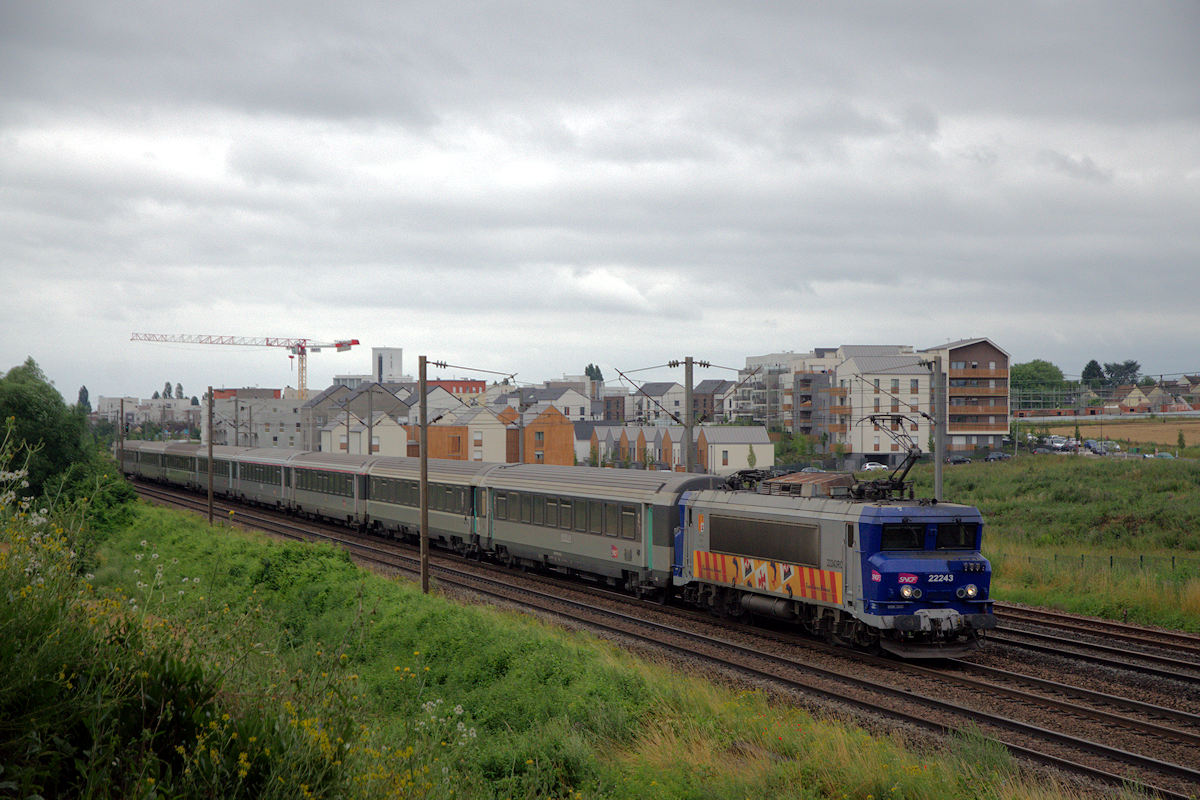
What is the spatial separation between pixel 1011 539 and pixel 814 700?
25.7 metres

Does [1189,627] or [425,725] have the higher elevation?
[425,725]

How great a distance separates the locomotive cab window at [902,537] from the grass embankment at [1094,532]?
901 centimetres

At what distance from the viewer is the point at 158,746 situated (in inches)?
271

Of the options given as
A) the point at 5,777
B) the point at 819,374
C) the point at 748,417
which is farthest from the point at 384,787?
the point at 748,417

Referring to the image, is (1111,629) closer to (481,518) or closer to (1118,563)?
(1118,563)

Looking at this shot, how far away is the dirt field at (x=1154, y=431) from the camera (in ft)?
265

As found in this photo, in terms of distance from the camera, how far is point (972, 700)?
15297 millimetres

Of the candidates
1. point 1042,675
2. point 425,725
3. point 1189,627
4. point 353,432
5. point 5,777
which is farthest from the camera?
point 353,432

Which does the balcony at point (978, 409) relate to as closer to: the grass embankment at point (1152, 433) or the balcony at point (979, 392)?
the balcony at point (979, 392)

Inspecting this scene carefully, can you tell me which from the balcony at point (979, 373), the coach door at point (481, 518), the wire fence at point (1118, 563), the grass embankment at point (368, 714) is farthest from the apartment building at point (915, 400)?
the grass embankment at point (368, 714)

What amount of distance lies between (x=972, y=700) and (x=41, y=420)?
43586mm

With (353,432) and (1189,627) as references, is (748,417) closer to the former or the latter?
(353,432)

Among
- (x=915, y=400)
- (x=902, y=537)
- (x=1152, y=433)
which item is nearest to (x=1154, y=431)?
(x=1152, y=433)

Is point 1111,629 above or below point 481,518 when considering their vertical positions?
below
